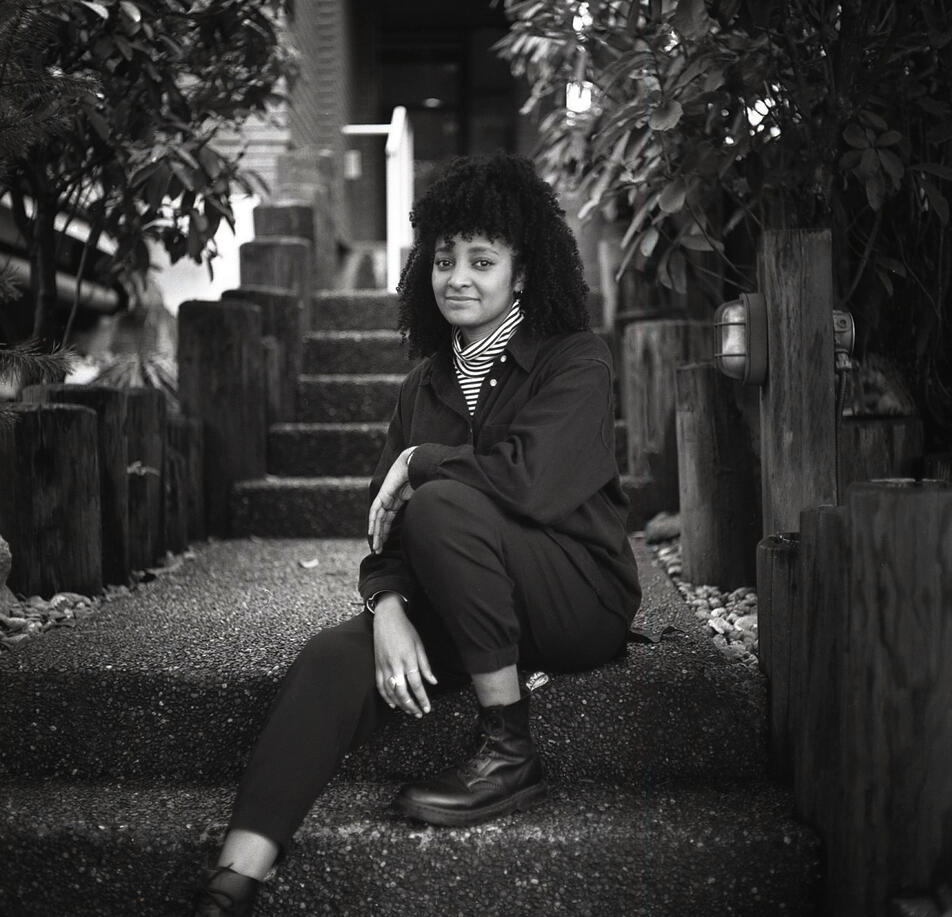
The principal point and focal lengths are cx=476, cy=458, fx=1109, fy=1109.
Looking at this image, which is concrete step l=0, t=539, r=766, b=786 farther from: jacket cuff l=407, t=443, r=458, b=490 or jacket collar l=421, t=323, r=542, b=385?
jacket collar l=421, t=323, r=542, b=385

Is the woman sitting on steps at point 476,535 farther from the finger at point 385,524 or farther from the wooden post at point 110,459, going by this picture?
the wooden post at point 110,459

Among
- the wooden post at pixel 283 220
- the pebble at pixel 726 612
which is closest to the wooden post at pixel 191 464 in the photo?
the pebble at pixel 726 612

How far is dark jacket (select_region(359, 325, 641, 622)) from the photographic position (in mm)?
1953

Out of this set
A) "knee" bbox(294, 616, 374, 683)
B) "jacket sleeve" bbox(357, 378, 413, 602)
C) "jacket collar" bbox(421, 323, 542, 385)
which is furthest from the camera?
"jacket collar" bbox(421, 323, 542, 385)

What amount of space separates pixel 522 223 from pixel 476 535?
64 cm

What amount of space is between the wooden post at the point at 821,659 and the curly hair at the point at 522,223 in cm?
62

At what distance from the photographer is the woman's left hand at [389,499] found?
2043 mm

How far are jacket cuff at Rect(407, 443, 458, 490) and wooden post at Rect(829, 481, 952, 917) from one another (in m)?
0.70

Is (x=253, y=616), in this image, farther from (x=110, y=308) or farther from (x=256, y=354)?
(x=110, y=308)

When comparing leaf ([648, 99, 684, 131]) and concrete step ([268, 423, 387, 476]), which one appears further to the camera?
concrete step ([268, 423, 387, 476])

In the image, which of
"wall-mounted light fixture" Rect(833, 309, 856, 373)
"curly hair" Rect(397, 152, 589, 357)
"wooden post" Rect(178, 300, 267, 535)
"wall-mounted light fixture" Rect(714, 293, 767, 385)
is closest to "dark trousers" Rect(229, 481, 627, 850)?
"curly hair" Rect(397, 152, 589, 357)

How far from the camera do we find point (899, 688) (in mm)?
1706

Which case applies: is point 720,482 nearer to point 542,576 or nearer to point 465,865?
point 542,576

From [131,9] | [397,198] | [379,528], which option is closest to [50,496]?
[379,528]
